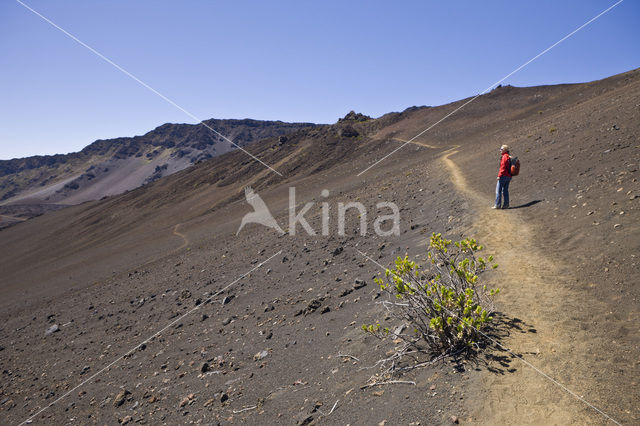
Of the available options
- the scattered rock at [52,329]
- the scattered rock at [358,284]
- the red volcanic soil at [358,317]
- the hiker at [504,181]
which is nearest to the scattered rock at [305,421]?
the red volcanic soil at [358,317]

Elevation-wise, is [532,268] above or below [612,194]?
below

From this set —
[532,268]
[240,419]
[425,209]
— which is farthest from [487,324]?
[425,209]

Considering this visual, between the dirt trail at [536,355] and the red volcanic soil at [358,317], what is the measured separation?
15 millimetres

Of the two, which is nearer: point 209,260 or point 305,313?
point 305,313

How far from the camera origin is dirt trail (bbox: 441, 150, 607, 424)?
2768 mm

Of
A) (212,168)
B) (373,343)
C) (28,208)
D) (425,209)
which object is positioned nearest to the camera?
(373,343)

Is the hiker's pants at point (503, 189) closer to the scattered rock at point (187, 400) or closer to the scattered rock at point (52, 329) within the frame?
the scattered rock at point (187, 400)

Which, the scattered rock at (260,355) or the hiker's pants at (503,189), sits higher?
the hiker's pants at (503,189)

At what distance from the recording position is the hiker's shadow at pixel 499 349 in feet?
10.9

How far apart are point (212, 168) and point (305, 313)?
145 feet

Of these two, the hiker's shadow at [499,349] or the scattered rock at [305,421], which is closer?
the hiker's shadow at [499,349]

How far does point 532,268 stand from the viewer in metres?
5.27

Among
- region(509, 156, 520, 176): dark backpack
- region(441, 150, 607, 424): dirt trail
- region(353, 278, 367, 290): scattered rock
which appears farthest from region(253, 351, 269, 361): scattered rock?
region(509, 156, 520, 176): dark backpack

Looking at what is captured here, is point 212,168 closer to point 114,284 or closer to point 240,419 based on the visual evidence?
point 114,284
